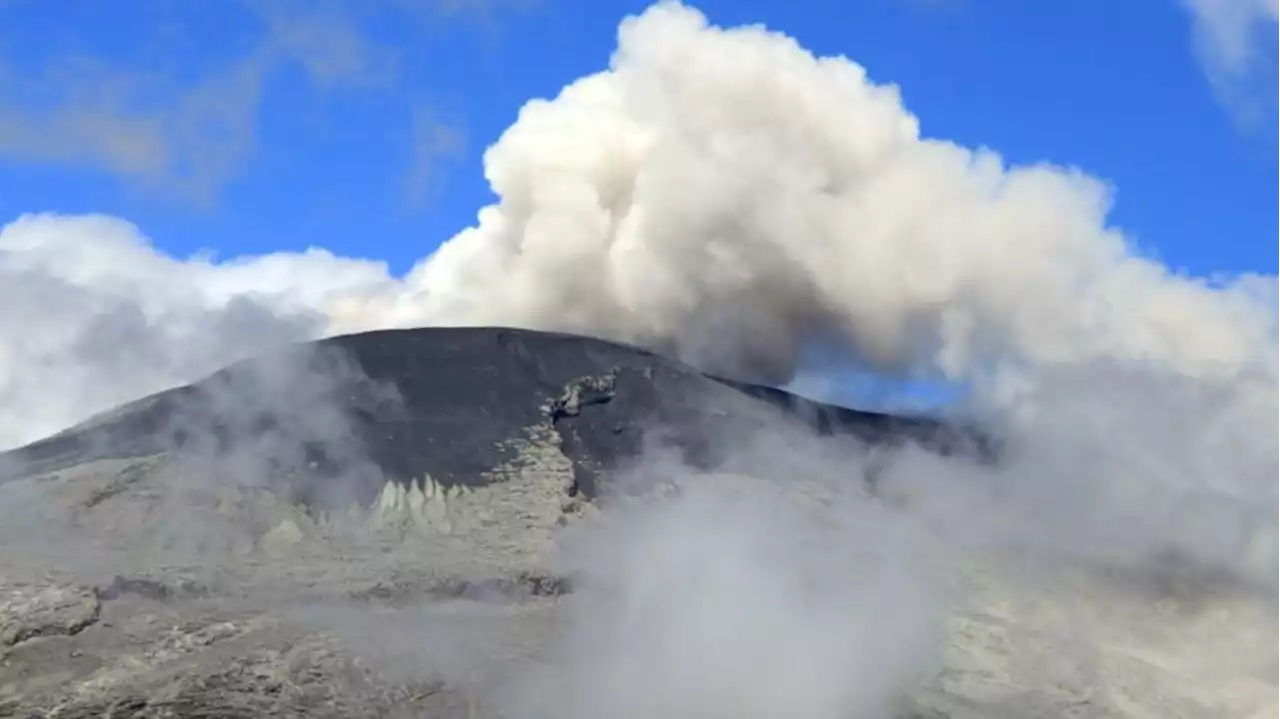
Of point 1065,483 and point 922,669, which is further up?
point 1065,483

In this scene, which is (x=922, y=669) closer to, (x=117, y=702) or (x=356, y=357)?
(x=117, y=702)

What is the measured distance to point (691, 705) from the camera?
179ft

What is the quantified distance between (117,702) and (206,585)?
10.1 m

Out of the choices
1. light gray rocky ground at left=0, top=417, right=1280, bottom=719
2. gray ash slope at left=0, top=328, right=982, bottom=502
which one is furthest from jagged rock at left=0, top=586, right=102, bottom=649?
gray ash slope at left=0, top=328, right=982, bottom=502

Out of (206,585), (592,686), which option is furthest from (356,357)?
(592,686)

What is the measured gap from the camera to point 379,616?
59656 mm

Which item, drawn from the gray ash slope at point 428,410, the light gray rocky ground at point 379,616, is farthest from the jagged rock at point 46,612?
the gray ash slope at point 428,410

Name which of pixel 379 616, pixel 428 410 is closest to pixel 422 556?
pixel 379 616

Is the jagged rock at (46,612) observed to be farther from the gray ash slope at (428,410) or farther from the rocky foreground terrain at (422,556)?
the gray ash slope at (428,410)

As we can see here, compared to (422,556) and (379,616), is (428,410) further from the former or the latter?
(379,616)

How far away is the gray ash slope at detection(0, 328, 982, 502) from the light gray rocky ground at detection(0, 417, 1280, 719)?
247cm

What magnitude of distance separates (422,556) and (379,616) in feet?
21.6

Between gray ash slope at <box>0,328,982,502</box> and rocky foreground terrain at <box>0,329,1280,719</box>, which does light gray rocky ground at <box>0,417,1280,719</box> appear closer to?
rocky foreground terrain at <box>0,329,1280,719</box>

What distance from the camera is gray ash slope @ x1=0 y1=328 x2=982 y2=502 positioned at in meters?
74.6
